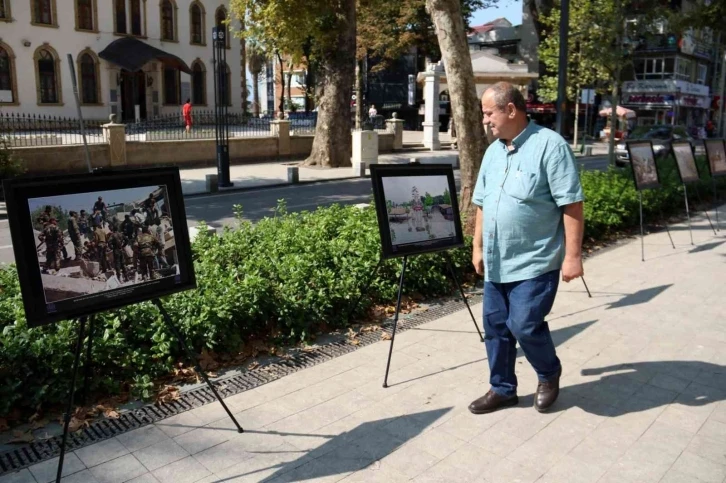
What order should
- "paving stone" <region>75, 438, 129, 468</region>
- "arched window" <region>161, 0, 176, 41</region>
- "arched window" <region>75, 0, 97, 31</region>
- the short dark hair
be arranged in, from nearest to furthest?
"paving stone" <region>75, 438, 129, 468</region> < the short dark hair < "arched window" <region>75, 0, 97, 31</region> < "arched window" <region>161, 0, 176, 41</region>

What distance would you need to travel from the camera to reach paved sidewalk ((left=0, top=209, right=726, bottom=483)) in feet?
11.7

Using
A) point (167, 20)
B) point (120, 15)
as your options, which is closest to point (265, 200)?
point (120, 15)

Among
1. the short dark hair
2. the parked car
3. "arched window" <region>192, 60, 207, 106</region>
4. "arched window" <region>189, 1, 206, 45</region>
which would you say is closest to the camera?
the short dark hair

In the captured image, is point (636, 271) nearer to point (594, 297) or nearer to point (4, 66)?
point (594, 297)

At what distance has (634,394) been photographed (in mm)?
4523

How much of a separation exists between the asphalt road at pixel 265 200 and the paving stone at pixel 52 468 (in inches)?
331

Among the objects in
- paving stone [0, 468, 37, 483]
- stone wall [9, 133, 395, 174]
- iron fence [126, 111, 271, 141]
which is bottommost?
paving stone [0, 468, 37, 483]

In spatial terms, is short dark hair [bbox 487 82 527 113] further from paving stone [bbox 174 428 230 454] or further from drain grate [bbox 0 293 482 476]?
paving stone [bbox 174 428 230 454]

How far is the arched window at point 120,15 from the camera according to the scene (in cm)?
3584

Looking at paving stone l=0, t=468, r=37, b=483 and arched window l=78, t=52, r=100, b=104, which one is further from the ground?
arched window l=78, t=52, r=100, b=104

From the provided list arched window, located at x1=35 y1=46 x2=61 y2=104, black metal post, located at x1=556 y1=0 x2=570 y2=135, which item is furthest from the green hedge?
arched window, located at x1=35 y1=46 x2=61 y2=104

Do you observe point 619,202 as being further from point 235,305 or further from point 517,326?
point 235,305

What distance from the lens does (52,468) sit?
3557 millimetres

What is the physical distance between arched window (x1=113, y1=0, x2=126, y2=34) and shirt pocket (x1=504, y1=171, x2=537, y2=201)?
36.8 metres
